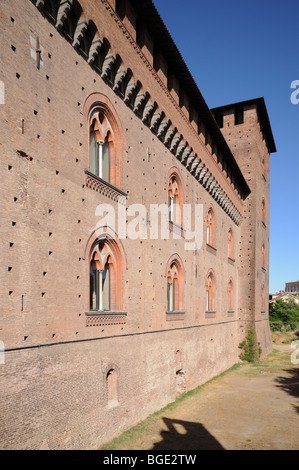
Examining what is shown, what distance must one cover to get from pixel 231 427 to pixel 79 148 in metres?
7.62

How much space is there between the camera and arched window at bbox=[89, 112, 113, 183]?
29.3 ft

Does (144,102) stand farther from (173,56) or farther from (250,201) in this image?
(250,201)

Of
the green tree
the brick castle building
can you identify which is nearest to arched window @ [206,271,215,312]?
the brick castle building

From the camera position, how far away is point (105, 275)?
9.41 meters

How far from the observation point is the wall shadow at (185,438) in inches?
348

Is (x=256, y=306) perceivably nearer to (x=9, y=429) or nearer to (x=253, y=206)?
(x=253, y=206)

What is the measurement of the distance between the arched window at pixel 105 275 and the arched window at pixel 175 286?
12.9ft

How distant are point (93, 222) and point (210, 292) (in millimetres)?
11090

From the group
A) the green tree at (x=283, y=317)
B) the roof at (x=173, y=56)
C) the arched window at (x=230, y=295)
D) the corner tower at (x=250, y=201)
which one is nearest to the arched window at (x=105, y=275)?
the roof at (x=173, y=56)

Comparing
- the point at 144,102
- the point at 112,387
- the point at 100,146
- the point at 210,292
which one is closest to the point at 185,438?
the point at 112,387

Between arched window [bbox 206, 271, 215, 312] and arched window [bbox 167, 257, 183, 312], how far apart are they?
406cm

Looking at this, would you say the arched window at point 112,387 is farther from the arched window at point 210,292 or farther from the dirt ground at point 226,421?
the arched window at point 210,292

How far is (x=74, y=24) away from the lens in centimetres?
803
